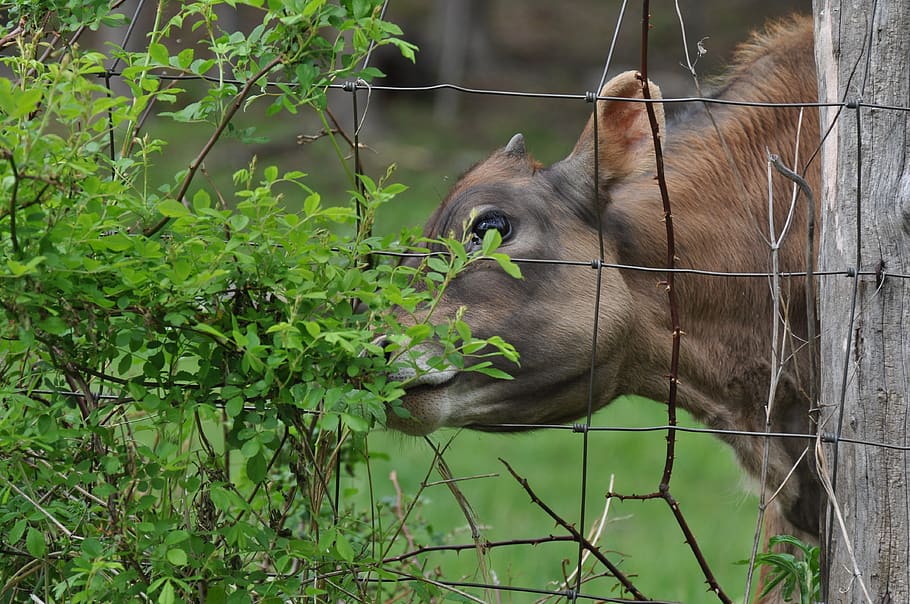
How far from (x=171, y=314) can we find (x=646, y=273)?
1.82m

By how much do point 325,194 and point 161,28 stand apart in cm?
1253

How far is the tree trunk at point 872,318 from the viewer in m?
2.53

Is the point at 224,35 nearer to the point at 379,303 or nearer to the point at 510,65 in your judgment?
the point at 379,303

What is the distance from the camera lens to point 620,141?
3.52 meters

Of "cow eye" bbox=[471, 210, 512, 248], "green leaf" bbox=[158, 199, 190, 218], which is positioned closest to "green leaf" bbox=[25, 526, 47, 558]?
"green leaf" bbox=[158, 199, 190, 218]

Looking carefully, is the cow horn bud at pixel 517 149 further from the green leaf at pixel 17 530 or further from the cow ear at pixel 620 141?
the green leaf at pixel 17 530

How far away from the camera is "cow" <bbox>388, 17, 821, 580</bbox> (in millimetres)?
3316

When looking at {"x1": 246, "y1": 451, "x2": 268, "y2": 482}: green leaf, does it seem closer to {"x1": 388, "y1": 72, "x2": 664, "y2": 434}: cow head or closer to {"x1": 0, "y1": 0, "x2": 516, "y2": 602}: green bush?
{"x1": 0, "y1": 0, "x2": 516, "y2": 602}: green bush

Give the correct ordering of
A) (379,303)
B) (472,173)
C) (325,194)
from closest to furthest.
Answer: (379,303)
(472,173)
(325,194)

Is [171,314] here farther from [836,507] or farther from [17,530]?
[836,507]

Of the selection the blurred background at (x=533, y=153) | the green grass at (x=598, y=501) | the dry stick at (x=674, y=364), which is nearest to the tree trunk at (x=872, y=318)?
the dry stick at (x=674, y=364)

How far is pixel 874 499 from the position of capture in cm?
254

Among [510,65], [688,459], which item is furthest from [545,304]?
[510,65]

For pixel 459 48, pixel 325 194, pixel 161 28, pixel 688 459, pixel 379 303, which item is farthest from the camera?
pixel 459 48
